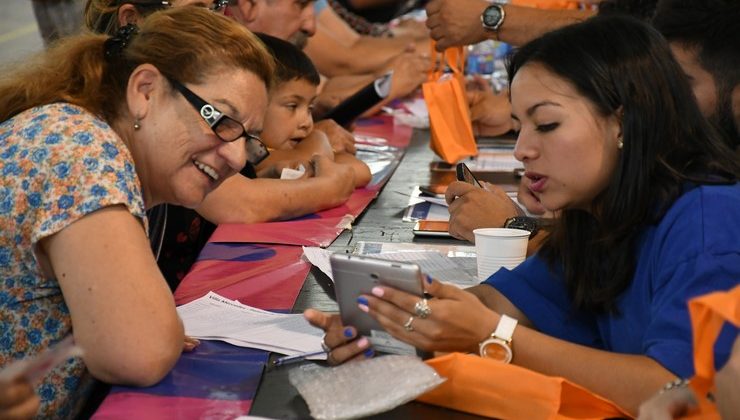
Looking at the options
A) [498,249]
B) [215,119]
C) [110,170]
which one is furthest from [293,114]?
[110,170]

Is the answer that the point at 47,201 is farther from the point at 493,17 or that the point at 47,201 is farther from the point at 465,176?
the point at 493,17

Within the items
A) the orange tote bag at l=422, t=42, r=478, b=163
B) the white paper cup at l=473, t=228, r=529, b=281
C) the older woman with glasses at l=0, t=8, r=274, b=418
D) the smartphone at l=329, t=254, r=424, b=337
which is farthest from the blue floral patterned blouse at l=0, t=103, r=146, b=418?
the orange tote bag at l=422, t=42, r=478, b=163

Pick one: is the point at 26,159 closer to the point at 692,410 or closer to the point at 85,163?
the point at 85,163

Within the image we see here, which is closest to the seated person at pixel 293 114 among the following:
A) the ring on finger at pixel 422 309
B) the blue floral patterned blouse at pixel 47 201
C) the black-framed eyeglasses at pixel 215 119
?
the black-framed eyeglasses at pixel 215 119

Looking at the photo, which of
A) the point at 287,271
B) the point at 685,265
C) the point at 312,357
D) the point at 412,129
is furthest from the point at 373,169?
the point at 685,265

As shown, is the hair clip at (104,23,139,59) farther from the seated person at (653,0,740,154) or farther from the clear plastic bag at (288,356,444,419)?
the seated person at (653,0,740,154)

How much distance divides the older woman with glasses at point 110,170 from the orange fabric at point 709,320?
2.87 ft

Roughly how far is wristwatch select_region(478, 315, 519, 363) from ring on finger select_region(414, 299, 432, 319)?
0.36ft

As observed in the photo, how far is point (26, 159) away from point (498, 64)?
440 centimetres

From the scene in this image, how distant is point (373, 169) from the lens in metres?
3.63

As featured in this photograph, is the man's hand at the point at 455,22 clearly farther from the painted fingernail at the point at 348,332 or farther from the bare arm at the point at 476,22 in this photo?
the painted fingernail at the point at 348,332

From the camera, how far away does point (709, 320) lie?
1.16 meters

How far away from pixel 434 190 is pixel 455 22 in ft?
2.79

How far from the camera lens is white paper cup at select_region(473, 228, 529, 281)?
2.16 metres
